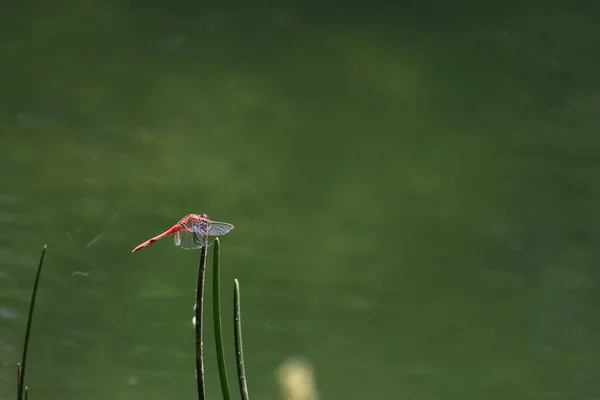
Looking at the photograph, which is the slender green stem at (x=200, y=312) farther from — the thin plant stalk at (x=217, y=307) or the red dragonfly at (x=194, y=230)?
the red dragonfly at (x=194, y=230)

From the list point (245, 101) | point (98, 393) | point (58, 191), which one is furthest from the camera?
point (245, 101)

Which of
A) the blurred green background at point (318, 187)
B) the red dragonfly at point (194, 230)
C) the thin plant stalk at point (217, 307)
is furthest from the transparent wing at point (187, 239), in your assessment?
the blurred green background at point (318, 187)

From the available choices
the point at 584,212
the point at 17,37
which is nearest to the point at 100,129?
the point at 17,37

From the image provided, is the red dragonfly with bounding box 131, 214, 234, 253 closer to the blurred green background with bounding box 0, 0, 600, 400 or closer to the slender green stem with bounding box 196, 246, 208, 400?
the slender green stem with bounding box 196, 246, 208, 400

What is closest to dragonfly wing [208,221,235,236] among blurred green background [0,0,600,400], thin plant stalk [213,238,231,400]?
thin plant stalk [213,238,231,400]

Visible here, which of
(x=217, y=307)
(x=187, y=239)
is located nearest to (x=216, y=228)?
(x=187, y=239)

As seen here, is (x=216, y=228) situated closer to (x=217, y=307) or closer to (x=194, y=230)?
(x=194, y=230)

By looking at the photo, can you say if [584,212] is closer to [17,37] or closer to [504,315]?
[504,315]
